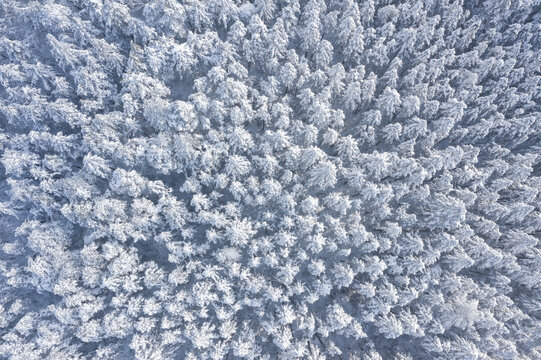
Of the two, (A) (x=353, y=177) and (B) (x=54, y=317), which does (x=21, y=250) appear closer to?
(B) (x=54, y=317)

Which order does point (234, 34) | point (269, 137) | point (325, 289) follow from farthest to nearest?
point (234, 34) → point (269, 137) → point (325, 289)

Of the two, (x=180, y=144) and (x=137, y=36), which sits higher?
(x=137, y=36)

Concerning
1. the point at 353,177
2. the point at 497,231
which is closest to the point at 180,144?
the point at 353,177

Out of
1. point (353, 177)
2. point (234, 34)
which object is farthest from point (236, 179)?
point (234, 34)

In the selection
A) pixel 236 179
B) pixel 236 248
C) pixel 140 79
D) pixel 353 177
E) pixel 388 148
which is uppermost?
pixel 388 148

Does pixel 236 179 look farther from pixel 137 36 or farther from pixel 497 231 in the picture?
pixel 497 231

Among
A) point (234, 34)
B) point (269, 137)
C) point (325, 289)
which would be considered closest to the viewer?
point (325, 289)

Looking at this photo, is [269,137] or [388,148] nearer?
[269,137]
